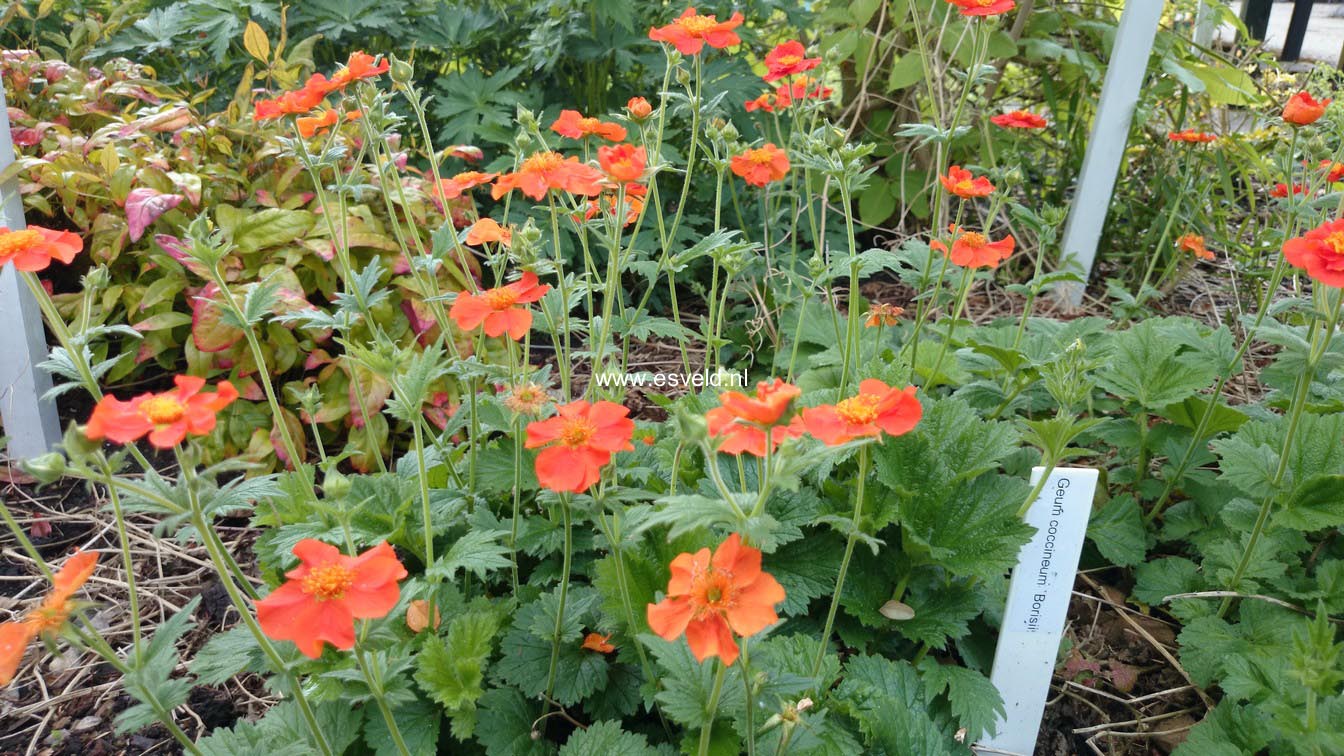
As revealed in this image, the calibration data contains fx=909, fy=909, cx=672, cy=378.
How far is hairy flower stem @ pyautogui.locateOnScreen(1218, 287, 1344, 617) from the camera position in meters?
1.56

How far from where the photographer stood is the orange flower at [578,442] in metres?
1.16

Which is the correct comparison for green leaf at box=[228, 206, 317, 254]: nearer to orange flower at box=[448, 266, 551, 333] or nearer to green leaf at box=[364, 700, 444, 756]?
orange flower at box=[448, 266, 551, 333]

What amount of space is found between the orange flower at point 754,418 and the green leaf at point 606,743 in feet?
1.73

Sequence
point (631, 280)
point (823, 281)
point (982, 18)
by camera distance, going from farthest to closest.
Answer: point (631, 280), point (823, 281), point (982, 18)

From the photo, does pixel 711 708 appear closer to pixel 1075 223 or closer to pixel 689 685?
pixel 689 685

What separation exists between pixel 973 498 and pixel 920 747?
0.49m

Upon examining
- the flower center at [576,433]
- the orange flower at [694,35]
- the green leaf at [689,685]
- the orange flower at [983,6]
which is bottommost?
the green leaf at [689,685]

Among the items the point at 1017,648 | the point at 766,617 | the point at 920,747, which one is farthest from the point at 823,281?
the point at 766,617

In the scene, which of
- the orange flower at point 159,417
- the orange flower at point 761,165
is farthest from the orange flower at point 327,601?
the orange flower at point 761,165

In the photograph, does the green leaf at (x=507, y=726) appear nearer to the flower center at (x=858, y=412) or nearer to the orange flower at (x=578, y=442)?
the orange flower at (x=578, y=442)

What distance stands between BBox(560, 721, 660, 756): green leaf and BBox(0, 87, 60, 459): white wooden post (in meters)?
1.72

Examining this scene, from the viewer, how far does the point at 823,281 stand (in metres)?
1.83

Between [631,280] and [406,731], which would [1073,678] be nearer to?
[406,731]

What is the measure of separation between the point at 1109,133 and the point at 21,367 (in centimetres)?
341
